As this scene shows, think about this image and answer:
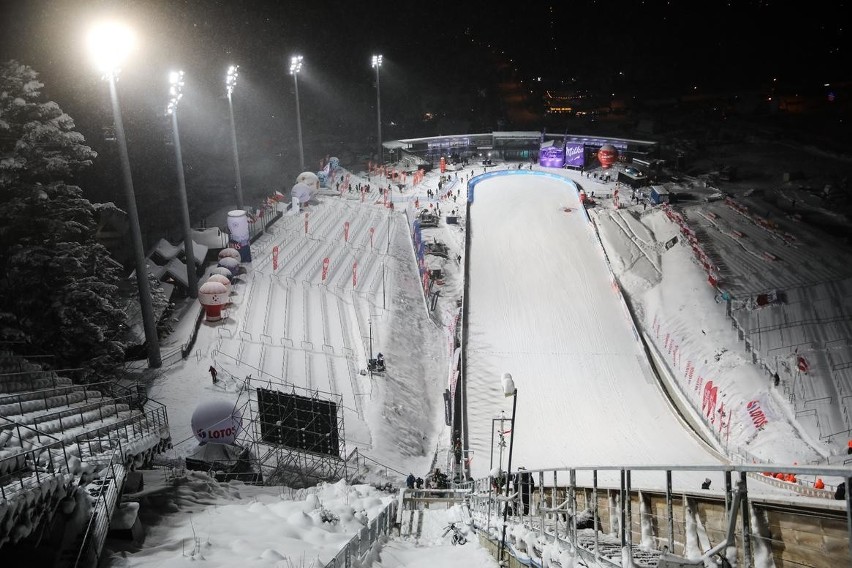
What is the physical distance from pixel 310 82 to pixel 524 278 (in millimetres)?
60482

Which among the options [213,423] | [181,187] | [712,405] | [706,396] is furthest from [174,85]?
[712,405]

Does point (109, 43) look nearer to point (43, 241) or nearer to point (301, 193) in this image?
point (43, 241)

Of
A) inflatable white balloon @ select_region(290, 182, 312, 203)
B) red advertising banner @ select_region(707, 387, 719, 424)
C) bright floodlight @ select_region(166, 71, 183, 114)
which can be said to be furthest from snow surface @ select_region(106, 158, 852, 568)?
bright floodlight @ select_region(166, 71, 183, 114)

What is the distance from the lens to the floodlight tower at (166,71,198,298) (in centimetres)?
2542

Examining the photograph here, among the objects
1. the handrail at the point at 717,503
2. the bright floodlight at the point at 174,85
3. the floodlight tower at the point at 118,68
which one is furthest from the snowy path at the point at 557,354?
the bright floodlight at the point at 174,85

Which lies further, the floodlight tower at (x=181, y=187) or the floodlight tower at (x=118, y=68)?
the floodlight tower at (x=181, y=187)

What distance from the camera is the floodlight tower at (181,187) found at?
25422 millimetres

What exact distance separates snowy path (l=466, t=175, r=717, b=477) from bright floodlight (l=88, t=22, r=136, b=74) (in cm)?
1714

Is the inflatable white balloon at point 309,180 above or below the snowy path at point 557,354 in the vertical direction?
above

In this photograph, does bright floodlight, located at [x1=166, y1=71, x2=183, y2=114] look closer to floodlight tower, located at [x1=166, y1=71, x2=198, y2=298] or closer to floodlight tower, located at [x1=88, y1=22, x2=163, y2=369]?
floodlight tower, located at [x1=166, y1=71, x2=198, y2=298]

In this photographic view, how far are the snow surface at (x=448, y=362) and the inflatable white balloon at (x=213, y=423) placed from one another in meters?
1.54

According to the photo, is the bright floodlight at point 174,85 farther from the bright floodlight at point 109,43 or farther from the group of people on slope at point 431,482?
the group of people on slope at point 431,482

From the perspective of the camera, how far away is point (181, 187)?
88.2ft

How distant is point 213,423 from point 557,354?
638 inches
